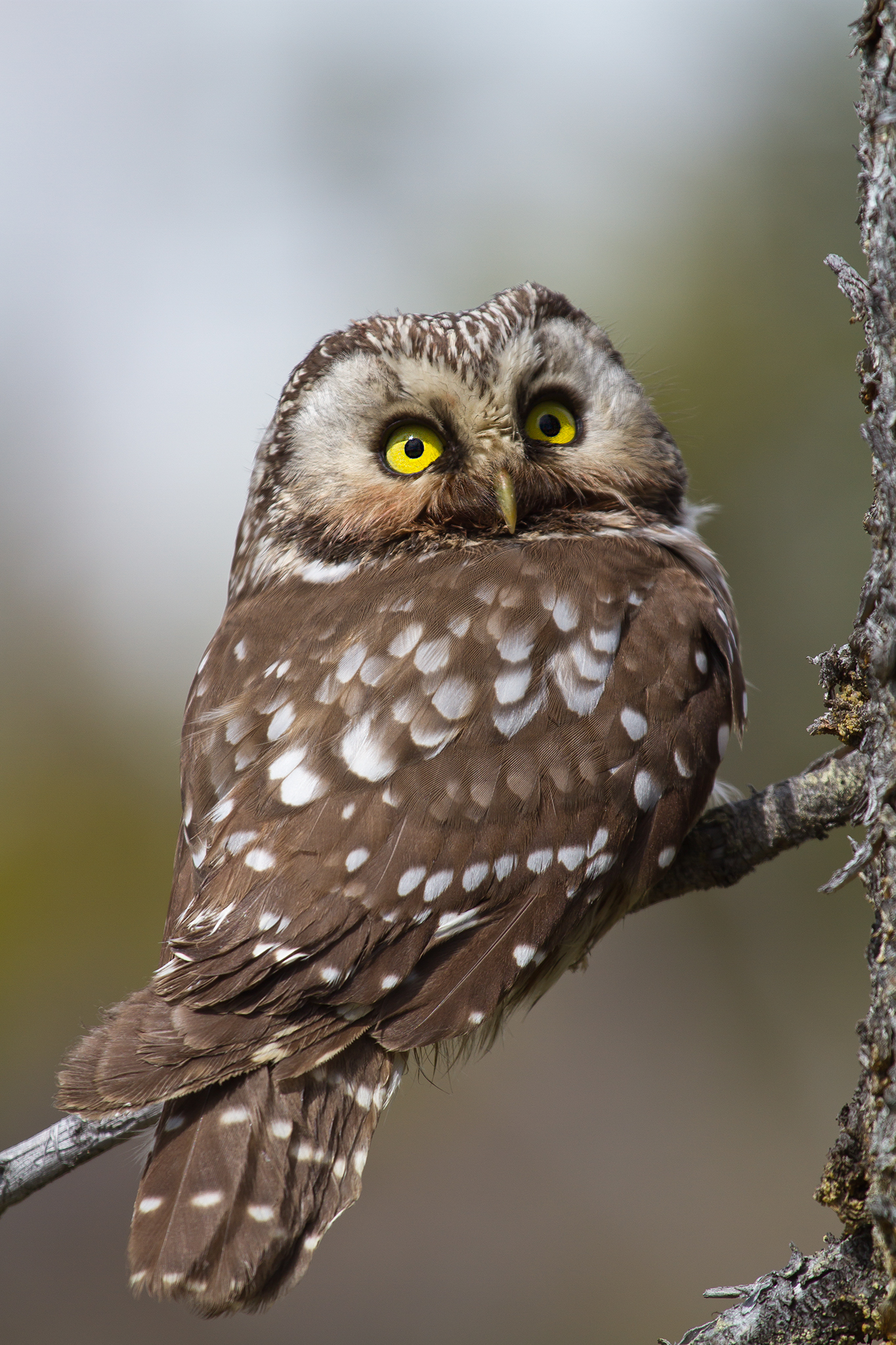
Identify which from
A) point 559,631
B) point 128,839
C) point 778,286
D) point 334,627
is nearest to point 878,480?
point 559,631

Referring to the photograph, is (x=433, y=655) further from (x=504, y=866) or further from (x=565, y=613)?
(x=504, y=866)

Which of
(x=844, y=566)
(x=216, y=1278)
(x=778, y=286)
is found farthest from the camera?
(x=778, y=286)

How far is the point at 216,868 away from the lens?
199 cm

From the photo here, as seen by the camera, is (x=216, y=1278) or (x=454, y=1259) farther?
(x=454, y=1259)

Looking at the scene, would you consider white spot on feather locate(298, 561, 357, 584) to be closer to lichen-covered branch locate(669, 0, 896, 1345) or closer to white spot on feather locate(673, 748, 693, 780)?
white spot on feather locate(673, 748, 693, 780)

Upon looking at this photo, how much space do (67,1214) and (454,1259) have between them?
3445mm

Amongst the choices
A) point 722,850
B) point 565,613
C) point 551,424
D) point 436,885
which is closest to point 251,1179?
point 436,885

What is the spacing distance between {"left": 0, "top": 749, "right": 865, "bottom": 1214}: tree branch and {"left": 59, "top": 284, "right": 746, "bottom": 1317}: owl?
120 mm

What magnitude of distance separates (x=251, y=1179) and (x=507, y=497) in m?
1.54

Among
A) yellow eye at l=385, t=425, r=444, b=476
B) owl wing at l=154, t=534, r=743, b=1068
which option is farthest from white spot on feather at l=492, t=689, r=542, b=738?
yellow eye at l=385, t=425, r=444, b=476

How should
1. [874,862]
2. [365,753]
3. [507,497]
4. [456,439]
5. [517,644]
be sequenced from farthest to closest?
[456,439] < [507,497] < [517,644] < [365,753] < [874,862]

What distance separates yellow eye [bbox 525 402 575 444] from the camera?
261cm

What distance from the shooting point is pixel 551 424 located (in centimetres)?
267

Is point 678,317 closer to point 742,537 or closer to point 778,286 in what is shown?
point 778,286
